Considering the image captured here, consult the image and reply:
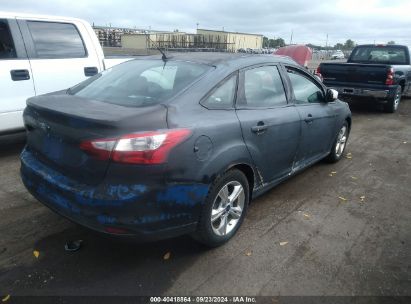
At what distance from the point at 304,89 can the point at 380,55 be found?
823 centimetres

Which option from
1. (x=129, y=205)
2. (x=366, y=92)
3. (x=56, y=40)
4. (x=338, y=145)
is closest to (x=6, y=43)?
(x=56, y=40)

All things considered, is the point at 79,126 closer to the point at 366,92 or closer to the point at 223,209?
the point at 223,209

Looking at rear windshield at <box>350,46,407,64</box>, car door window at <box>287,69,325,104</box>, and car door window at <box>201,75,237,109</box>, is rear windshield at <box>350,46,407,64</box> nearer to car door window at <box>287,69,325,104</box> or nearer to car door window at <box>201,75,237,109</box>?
car door window at <box>287,69,325,104</box>

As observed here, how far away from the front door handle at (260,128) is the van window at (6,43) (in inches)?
143

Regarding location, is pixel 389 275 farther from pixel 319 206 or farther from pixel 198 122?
pixel 198 122

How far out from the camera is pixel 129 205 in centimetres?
247

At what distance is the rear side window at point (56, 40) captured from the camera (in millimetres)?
5309

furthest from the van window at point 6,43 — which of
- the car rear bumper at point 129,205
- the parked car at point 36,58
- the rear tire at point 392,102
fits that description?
the rear tire at point 392,102

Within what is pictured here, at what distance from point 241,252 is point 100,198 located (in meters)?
1.35

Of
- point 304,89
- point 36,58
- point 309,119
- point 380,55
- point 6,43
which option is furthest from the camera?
point 380,55

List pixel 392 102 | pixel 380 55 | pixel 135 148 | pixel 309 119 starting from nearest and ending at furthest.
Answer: pixel 135 148 → pixel 309 119 → pixel 392 102 → pixel 380 55

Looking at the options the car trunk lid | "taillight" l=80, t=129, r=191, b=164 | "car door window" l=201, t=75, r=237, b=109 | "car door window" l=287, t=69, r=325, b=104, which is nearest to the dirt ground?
the car trunk lid

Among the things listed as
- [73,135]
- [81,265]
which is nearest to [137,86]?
[73,135]

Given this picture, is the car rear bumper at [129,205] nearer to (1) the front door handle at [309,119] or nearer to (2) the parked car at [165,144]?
(2) the parked car at [165,144]
